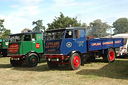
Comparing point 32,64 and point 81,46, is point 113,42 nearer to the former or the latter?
point 81,46

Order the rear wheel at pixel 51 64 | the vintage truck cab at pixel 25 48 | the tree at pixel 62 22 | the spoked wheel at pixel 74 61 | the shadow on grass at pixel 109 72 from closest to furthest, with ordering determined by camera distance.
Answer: the shadow on grass at pixel 109 72 → the spoked wheel at pixel 74 61 → the rear wheel at pixel 51 64 → the vintage truck cab at pixel 25 48 → the tree at pixel 62 22

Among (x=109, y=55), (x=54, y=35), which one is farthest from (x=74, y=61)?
(x=109, y=55)

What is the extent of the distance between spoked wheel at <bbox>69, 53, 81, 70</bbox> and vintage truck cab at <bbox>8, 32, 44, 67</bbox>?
3.55m

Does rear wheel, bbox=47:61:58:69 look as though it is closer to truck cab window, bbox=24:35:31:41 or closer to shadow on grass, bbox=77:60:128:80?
shadow on grass, bbox=77:60:128:80

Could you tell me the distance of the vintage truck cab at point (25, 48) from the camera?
38.0 feet

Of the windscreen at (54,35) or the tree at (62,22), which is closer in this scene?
the windscreen at (54,35)

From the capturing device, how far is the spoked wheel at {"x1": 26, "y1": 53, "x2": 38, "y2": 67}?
11.6 meters

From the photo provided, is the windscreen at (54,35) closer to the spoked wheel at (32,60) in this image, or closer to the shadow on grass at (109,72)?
the spoked wheel at (32,60)

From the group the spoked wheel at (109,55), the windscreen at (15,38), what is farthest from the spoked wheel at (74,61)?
the windscreen at (15,38)

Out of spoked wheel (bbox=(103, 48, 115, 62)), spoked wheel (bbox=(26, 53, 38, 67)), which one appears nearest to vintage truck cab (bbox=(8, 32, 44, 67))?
spoked wheel (bbox=(26, 53, 38, 67))

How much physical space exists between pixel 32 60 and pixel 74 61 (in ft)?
11.8

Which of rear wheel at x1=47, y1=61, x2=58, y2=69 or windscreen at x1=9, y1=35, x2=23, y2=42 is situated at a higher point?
windscreen at x1=9, y1=35, x2=23, y2=42

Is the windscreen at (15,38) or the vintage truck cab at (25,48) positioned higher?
the windscreen at (15,38)

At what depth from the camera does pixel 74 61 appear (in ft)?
32.1
